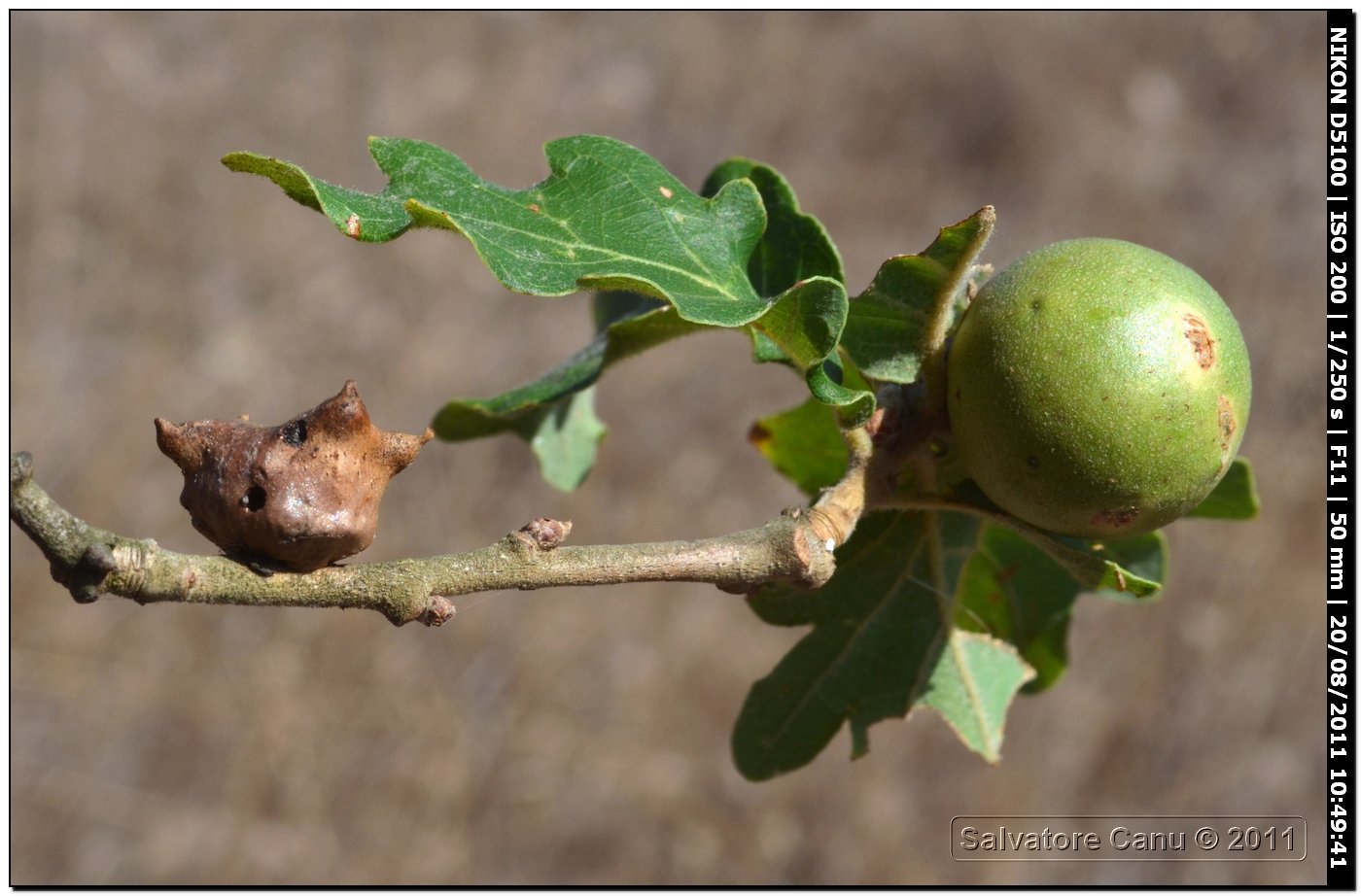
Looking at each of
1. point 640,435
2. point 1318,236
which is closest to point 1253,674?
point 1318,236

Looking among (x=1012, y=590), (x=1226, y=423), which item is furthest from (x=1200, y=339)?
(x=1012, y=590)

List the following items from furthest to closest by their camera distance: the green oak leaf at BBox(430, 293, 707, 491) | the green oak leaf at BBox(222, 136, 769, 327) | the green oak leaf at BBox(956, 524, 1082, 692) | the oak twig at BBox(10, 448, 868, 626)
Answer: the green oak leaf at BBox(956, 524, 1082, 692)
the green oak leaf at BBox(430, 293, 707, 491)
the green oak leaf at BBox(222, 136, 769, 327)
the oak twig at BBox(10, 448, 868, 626)

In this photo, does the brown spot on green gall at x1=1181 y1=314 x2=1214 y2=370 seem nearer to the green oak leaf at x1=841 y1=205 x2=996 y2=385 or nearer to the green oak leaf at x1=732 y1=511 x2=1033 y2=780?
the green oak leaf at x1=841 y1=205 x2=996 y2=385

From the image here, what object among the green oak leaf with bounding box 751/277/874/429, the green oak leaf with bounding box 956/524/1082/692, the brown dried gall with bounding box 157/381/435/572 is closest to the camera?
the brown dried gall with bounding box 157/381/435/572

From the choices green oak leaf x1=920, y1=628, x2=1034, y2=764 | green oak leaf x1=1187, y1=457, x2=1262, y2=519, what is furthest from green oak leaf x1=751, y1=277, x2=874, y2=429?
green oak leaf x1=1187, y1=457, x2=1262, y2=519

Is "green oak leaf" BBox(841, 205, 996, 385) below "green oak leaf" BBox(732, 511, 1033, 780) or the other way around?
the other way around

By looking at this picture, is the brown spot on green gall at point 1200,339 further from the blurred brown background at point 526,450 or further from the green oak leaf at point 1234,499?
the blurred brown background at point 526,450

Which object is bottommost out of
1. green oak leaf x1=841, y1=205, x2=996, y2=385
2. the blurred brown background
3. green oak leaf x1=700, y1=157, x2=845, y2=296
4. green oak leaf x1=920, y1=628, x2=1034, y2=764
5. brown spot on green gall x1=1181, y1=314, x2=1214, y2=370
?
green oak leaf x1=920, y1=628, x2=1034, y2=764

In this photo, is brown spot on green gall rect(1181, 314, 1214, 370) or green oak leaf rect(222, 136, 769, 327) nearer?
green oak leaf rect(222, 136, 769, 327)
